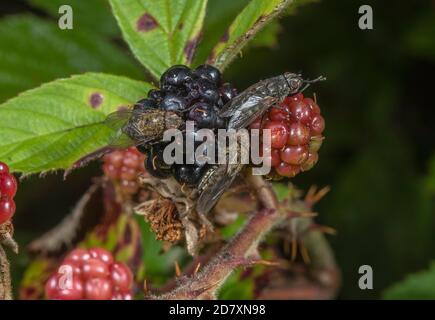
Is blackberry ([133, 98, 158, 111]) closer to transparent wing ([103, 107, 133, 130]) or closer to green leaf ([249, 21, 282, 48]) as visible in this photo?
transparent wing ([103, 107, 133, 130])

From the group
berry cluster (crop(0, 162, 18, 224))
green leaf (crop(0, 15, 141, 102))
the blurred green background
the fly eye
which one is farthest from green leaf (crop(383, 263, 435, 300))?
berry cluster (crop(0, 162, 18, 224))

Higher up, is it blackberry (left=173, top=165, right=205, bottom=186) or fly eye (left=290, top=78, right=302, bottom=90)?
fly eye (left=290, top=78, right=302, bottom=90)

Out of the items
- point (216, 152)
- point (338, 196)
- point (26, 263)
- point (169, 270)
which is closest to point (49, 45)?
point (26, 263)

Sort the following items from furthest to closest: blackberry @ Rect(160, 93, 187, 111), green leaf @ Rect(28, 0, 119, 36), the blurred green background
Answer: green leaf @ Rect(28, 0, 119, 36), the blurred green background, blackberry @ Rect(160, 93, 187, 111)

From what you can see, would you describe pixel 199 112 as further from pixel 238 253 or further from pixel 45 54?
pixel 45 54

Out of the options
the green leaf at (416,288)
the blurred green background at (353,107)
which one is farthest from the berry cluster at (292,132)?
the blurred green background at (353,107)

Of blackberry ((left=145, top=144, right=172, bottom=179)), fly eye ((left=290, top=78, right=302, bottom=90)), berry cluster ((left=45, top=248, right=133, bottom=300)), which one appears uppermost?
fly eye ((left=290, top=78, right=302, bottom=90))
